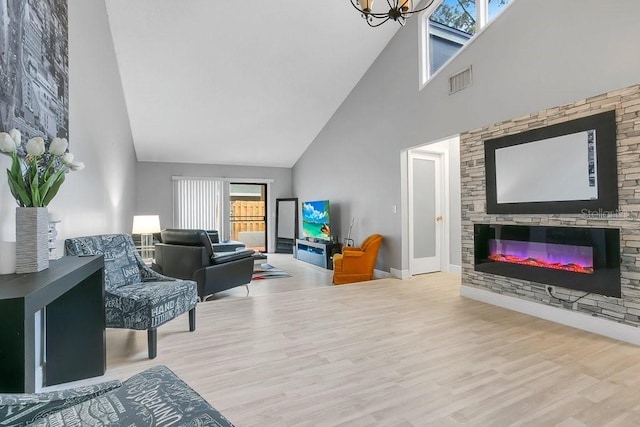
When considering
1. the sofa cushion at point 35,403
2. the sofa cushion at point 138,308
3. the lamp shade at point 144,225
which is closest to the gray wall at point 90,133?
the lamp shade at point 144,225

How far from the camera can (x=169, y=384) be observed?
1017 mm

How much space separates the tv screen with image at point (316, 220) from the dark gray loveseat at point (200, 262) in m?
2.72

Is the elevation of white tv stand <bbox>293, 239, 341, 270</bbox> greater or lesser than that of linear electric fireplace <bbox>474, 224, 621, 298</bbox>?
lesser

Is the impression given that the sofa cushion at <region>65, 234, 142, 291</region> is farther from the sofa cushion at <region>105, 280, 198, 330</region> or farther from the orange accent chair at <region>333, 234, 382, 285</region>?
the orange accent chair at <region>333, 234, 382, 285</region>

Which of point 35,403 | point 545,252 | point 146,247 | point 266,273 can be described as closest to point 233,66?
point 146,247

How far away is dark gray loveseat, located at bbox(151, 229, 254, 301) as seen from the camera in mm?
3967

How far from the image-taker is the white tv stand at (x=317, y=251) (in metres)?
6.57

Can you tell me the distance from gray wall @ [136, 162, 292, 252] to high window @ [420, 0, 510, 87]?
561 centimetres

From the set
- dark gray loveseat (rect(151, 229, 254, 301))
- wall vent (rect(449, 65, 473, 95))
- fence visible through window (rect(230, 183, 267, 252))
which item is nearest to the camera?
wall vent (rect(449, 65, 473, 95))

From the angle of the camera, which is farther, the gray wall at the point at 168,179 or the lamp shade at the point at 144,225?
the gray wall at the point at 168,179

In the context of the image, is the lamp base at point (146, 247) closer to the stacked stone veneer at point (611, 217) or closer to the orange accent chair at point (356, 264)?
the orange accent chair at point (356, 264)

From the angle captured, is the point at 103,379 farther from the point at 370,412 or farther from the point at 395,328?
the point at 395,328

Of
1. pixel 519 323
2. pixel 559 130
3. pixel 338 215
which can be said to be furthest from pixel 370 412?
pixel 338 215

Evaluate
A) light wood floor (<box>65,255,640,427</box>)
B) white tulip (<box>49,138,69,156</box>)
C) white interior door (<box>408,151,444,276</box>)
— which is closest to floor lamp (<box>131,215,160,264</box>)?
light wood floor (<box>65,255,640,427</box>)
